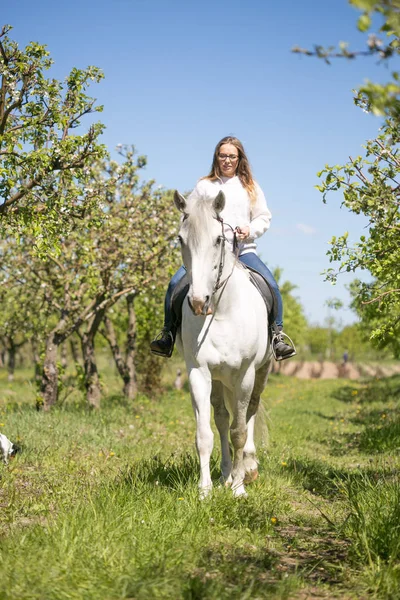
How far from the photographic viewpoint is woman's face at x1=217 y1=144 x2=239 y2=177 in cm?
744

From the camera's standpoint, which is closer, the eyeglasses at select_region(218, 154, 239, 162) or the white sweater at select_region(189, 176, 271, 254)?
the white sweater at select_region(189, 176, 271, 254)

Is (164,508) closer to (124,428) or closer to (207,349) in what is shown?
(207,349)

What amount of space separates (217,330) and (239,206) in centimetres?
161

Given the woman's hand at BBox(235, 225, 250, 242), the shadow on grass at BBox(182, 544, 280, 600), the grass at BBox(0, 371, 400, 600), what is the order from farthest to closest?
1. the woman's hand at BBox(235, 225, 250, 242)
2. the grass at BBox(0, 371, 400, 600)
3. the shadow on grass at BBox(182, 544, 280, 600)

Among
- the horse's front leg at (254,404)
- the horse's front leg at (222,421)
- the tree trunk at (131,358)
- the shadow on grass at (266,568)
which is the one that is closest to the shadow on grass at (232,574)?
the shadow on grass at (266,568)

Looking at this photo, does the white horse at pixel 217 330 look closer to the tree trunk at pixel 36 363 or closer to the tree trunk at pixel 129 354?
the tree trunk at pixel 36 363

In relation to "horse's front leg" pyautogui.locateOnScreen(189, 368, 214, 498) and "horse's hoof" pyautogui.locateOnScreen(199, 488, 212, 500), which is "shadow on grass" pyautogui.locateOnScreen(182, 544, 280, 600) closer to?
"horse's hoof" pyautogui.locateOnScreen(199, 488, 212, 500)

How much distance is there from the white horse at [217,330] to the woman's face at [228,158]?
1177 mm

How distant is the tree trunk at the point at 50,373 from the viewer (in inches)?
579

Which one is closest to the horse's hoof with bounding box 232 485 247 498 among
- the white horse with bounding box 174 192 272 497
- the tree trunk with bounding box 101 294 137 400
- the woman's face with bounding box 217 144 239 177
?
the white horse with bounding box 174 192 272 497

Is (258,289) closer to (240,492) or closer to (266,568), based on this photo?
(240,492)

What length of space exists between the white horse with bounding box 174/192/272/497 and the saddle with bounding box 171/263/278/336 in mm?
203

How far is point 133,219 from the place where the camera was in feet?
53.6

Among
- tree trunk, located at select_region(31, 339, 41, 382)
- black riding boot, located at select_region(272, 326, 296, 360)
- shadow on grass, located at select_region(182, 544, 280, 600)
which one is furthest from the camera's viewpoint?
tree trunk, located at select_region(31, 339, 41, 382)
